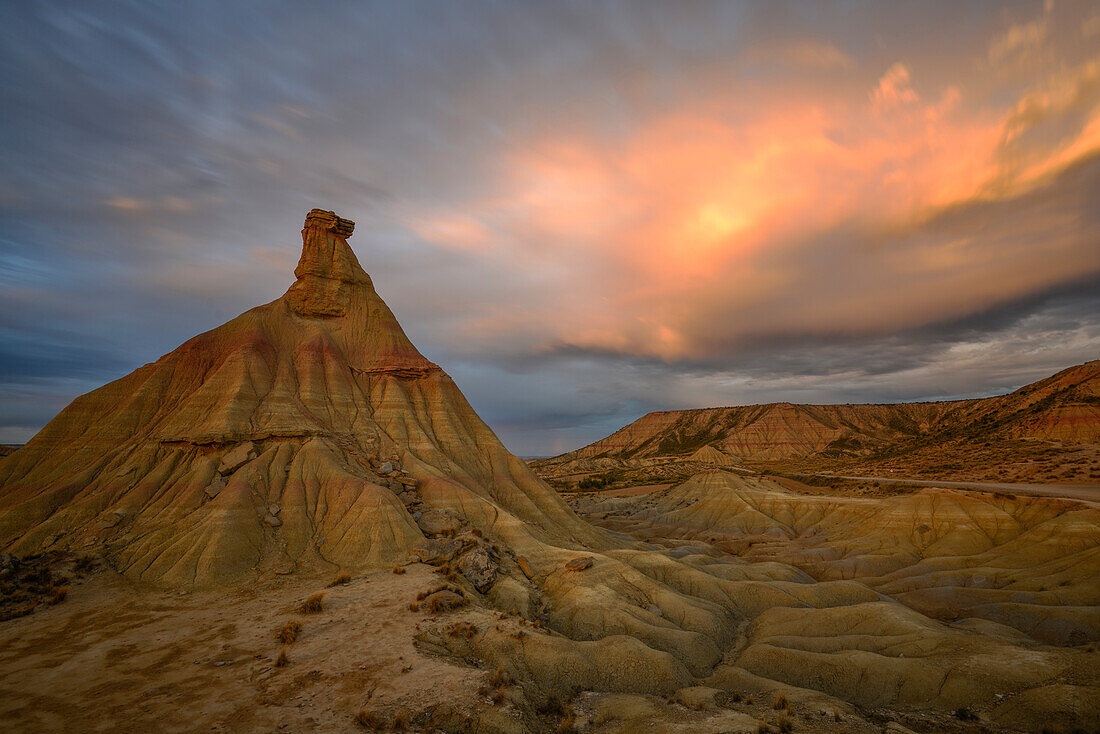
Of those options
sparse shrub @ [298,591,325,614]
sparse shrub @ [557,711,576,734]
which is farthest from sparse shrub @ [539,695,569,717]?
sparse shrub @ [298,591,325,614]

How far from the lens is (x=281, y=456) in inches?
1577

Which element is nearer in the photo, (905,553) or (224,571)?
(224,571)

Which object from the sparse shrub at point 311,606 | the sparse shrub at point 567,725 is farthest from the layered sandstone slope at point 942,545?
the sparse shrub at point 311,606

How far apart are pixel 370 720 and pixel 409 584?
14.0 m

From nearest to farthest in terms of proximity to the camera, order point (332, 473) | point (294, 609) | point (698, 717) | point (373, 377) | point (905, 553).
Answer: point (698, 717), point (294, 609), point (332, 473), point (905, 553), point (373, 377)

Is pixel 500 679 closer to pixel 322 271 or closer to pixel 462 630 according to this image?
pixel 462 630

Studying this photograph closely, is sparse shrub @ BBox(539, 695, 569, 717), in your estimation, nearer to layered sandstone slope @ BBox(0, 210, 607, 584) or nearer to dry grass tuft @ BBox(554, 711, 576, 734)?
dry grass tuft @ BBox(554, 711, 576, 734)

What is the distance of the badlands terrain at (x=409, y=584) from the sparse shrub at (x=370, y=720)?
71 millimetres

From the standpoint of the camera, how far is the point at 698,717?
54.2ft

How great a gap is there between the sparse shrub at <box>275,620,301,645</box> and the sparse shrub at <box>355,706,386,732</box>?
8254 mm

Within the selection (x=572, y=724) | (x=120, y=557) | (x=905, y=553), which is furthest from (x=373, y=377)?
(x=905, y=553)

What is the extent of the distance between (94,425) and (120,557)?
21.1 metres

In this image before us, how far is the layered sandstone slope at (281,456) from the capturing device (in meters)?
32.2

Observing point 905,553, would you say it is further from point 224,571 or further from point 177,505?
point 177,505
